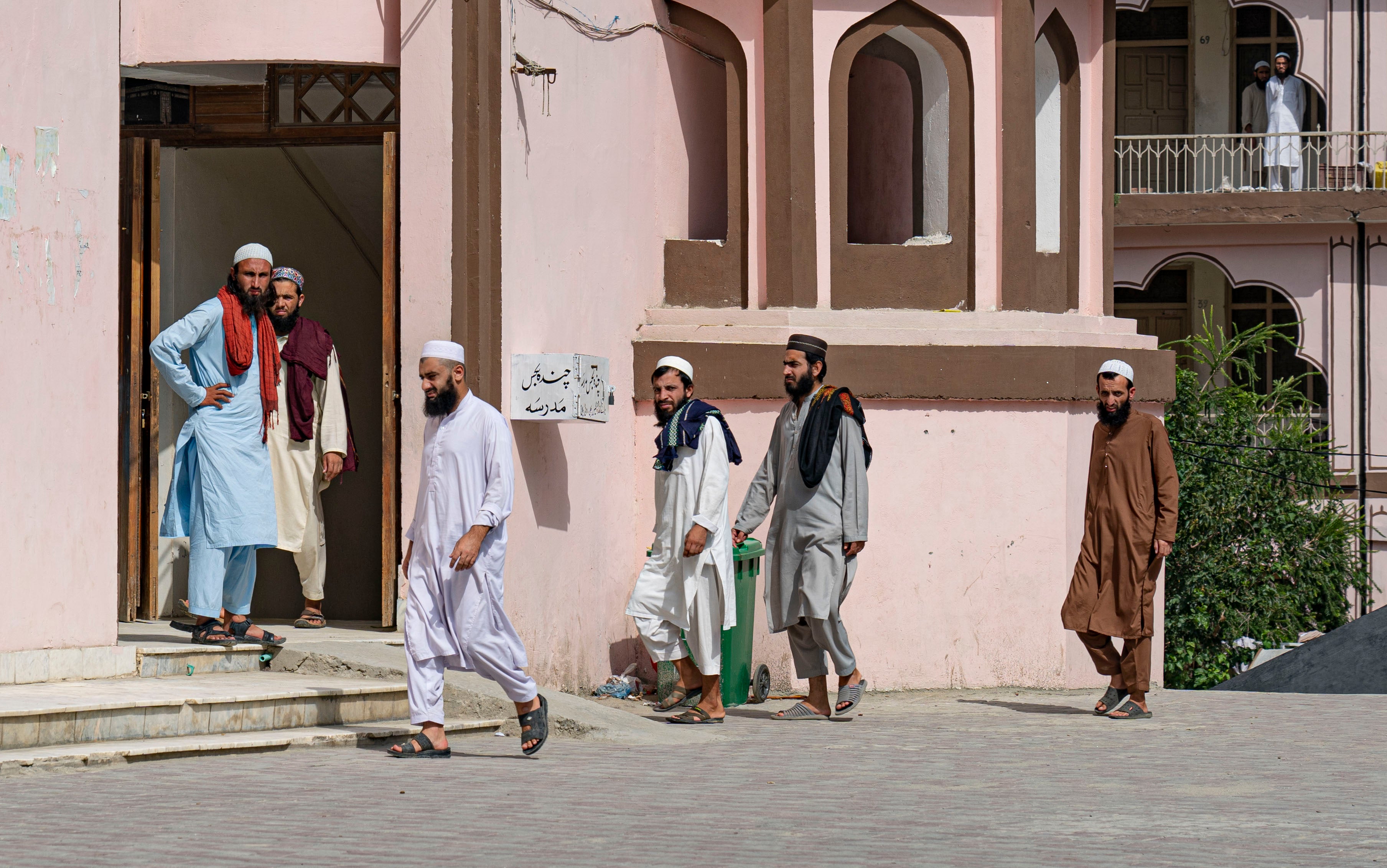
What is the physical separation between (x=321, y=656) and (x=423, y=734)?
1.31 metres

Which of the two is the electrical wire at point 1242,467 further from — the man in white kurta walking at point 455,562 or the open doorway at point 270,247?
the man in white kurta walking at point 455,562

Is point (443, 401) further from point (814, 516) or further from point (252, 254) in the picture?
point (814, 516)

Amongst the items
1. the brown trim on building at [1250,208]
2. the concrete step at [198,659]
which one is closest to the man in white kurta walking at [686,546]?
the concrete step at [198,659]

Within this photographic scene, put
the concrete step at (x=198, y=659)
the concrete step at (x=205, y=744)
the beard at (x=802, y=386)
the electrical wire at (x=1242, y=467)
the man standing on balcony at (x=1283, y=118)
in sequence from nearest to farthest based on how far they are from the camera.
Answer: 1. the concrete step at (x=205, y=744)
2. the concrete step at (x=198, y=659)
3. the beard at (x=802, y=386)
4. the electrical wire at (x=1242, y=467)
5. the man standing on balcony at (x=1283, y=118)

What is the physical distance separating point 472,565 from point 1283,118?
18694 millimetres

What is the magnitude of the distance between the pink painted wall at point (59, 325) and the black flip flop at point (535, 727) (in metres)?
2.04

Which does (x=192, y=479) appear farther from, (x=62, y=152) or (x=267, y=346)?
(x=62, y=152)

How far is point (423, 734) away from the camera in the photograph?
740 centimetres

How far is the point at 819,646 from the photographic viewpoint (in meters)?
9.16

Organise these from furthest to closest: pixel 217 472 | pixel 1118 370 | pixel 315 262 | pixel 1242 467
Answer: pixel 1242 467, pixel 315 262, pixel 1118 370, pixel 217 472

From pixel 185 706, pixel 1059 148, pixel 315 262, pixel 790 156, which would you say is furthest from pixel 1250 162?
pixel 185 706

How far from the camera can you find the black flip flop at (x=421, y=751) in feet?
24.2

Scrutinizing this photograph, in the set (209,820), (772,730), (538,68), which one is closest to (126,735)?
(209,820)

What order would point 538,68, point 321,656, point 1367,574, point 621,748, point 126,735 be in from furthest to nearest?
1. point 1367,574
2. point 538,68
3. point 321,656
4. point 621,748
5. point 126,735
